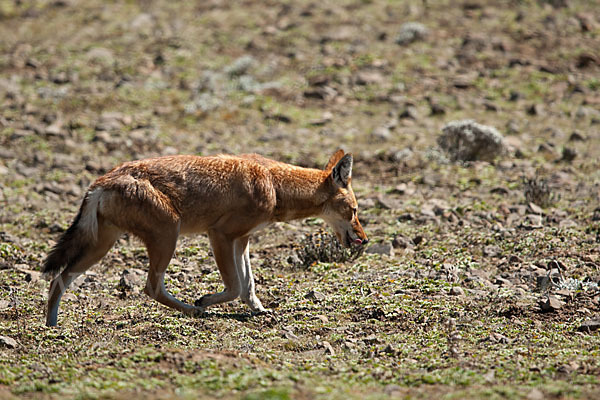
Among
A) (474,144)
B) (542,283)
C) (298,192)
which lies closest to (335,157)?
(298,192)

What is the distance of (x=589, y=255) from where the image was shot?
930 centimetres

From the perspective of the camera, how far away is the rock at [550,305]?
7.71 metres

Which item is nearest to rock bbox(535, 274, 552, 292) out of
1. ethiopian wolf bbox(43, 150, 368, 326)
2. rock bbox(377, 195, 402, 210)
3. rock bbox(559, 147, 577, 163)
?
ethiopian wolf bbox(43, 150, 368, 326)

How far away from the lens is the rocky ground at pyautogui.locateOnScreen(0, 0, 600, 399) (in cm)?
618

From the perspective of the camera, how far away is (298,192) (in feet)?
28.0

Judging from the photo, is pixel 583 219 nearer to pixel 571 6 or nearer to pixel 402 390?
pixel 402 390

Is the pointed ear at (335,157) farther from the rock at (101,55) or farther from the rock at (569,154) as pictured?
the rock at (101,55)

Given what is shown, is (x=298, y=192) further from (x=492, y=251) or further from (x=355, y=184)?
(x=355, y=184)

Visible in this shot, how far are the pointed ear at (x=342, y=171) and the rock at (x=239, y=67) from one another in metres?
9.48

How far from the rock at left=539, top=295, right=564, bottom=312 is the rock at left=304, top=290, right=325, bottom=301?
2345mm

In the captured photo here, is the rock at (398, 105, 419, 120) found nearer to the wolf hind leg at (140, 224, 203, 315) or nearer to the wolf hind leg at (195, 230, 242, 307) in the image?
the wolf hind leg at (195, 230, 242, 307)

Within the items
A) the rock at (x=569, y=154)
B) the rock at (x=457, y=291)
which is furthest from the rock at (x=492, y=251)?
the rock at (x=569, y=154)

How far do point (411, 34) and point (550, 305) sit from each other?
12.6m

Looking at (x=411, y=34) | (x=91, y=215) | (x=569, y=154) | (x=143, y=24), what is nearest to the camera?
(x=91, y=215)
